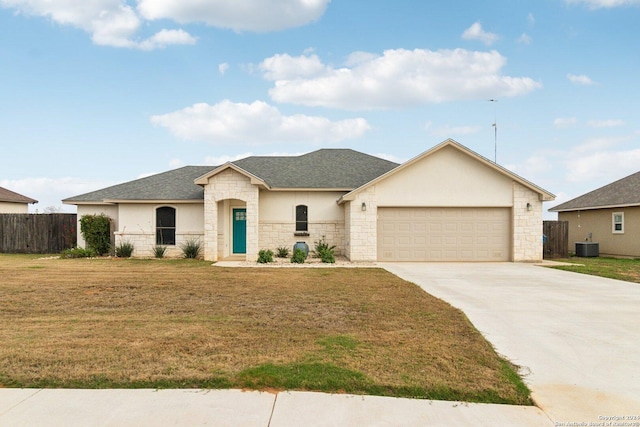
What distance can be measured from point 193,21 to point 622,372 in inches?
692

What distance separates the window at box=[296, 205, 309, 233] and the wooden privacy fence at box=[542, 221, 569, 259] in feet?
42.0

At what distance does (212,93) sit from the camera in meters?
19.8

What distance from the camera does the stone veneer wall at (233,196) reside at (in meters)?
17.6

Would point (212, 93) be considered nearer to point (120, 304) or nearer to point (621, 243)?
point (120, 304)

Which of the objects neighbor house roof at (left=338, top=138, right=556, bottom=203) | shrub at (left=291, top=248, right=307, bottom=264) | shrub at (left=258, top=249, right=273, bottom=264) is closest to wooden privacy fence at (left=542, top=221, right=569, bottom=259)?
neighbor house roof at (left=338, top=138, right=556, bottom=203)

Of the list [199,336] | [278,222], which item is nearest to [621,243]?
[278,222]

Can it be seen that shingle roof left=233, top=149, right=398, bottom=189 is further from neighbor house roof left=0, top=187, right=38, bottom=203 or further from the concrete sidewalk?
neighbor house roof left=0, top=187, right=38, bottom=203

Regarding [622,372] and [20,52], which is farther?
[20,52]

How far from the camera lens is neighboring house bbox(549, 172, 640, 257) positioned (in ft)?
67.6

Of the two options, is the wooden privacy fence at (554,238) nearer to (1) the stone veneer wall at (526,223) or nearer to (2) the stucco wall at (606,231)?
(2) the stucco wall at (606,231)

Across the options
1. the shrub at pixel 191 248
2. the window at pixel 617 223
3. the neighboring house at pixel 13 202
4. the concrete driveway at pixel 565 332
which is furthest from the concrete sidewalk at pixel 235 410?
the neighboring house at pixel 13 202

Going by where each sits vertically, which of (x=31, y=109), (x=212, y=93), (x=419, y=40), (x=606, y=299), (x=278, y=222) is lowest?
(x=606, y=299)

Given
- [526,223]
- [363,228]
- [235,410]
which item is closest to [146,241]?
[363,228]

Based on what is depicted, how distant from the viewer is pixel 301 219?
65.2ft
